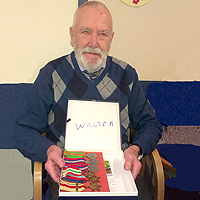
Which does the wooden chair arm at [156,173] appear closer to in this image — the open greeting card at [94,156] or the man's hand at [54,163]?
the open greeting card at [94,156]

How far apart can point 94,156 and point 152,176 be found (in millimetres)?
428

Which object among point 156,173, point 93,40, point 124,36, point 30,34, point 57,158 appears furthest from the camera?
point 124,36

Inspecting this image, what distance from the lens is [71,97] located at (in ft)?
3.95

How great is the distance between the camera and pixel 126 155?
3.07 feet

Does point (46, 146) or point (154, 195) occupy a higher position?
point (46, 146)

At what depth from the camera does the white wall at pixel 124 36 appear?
59.8 inches

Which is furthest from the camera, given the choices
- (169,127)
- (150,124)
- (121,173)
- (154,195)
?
(169,127)

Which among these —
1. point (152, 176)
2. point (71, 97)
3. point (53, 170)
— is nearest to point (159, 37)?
point (71, 97)

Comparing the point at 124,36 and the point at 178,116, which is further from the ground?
the point at 124,36

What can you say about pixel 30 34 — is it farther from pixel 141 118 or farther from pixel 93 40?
pixel 141 118

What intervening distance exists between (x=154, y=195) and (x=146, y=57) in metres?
1.05

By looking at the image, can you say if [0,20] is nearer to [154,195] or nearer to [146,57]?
[146,57]

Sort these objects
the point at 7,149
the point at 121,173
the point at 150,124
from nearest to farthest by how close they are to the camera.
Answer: the point at 121,173, the point at 150,124, the point at 7,149

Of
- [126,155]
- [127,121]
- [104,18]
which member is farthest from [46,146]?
[104,18]
